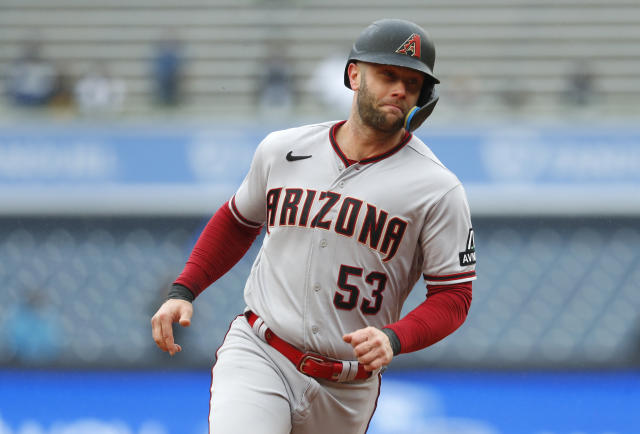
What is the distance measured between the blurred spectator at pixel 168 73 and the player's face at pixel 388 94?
329 inches

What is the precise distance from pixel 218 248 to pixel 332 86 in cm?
761

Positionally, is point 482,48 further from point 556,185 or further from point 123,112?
point 123,112

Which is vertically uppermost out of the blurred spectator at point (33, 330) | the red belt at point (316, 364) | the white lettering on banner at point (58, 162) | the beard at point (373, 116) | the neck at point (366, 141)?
the beard at point (373, 116)

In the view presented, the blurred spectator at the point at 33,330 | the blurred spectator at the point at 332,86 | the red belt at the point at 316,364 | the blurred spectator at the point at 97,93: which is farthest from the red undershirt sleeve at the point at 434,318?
the blurred spectator at the point at 97,93

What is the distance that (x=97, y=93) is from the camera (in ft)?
36.7

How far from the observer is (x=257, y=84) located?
12.0 meters

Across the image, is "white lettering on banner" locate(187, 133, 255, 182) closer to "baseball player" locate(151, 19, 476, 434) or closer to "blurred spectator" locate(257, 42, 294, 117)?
"blurred spectator" locate(257, 42, 294, 117)

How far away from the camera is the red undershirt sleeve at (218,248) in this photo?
11.0 ft

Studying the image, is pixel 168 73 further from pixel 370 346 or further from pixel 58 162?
pixel 370 346

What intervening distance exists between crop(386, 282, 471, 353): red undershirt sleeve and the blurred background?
236 inches

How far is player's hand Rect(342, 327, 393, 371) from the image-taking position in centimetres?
266

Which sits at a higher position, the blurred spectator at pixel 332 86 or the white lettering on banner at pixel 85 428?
the blurred spectator at pixel 332 86

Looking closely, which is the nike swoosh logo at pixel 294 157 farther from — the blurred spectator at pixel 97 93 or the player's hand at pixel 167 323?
the blurred spectator at pixel 97 93

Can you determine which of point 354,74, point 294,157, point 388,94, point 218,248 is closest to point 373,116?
point 388,94
